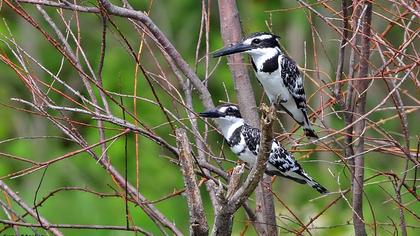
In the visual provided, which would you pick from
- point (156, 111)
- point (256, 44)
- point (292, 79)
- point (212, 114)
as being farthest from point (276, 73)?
point (156, 111)

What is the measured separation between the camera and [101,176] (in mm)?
9586

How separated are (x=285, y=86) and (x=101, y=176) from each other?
17.1ft

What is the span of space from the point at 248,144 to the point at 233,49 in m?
0.56

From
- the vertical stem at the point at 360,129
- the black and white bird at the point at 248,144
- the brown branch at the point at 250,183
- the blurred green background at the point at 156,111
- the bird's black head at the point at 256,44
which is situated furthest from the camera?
the blurred green background at the point at 156,111

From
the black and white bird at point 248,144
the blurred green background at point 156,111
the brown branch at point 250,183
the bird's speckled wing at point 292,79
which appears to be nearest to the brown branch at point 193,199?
the brown branch at point 250,183

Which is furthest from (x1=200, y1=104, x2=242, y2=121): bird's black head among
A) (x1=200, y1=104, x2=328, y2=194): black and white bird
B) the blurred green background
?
Answer: the blurred green background

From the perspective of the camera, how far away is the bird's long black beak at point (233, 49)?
4.08 metres

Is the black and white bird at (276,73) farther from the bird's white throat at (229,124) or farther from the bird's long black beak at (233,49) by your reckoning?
the bird's white throat at (229,124)

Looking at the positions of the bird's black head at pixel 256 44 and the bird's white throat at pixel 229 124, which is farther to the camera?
the bird's white throat at pixel 229 124

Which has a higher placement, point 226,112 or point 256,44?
point 256,44

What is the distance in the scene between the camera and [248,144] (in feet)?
14.8

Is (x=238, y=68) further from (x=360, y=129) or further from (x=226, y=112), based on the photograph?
(x=360, y=129)

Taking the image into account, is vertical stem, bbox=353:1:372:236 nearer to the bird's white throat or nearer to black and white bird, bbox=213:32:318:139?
black and white bird, bbox=213:32:318:139

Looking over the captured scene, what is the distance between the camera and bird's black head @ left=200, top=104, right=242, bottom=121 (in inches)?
169
